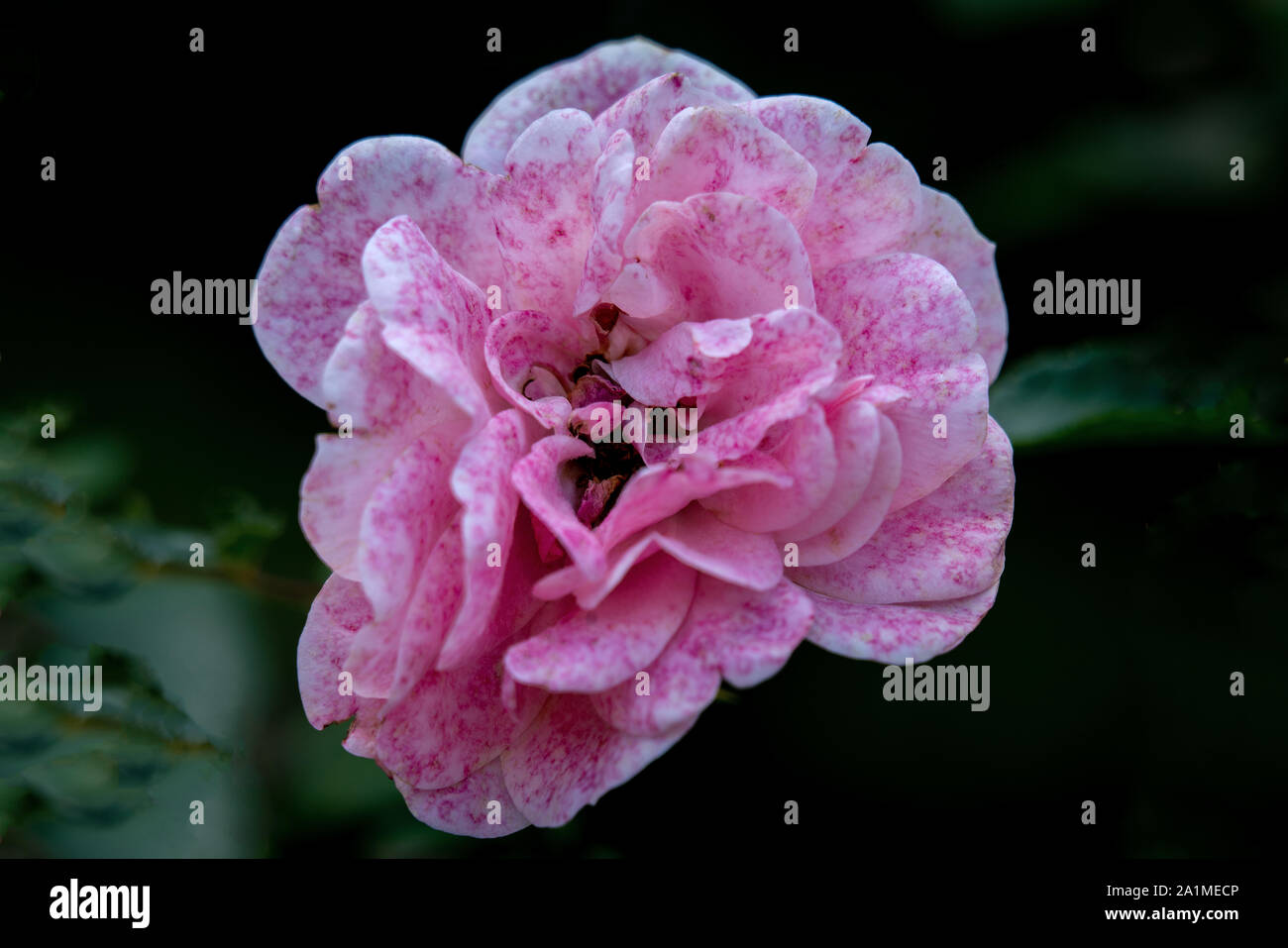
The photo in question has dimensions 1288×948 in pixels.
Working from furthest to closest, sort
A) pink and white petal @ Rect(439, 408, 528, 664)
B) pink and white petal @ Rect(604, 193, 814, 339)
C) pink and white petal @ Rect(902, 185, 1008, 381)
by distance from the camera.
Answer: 1. pink and white petal @ Rect(902, 185, 1008, 381)
2. pink and white petal @ Rect(604, 193, 814, 339)
3. pink and white petal @ Rect(439, 408, 528, 664)

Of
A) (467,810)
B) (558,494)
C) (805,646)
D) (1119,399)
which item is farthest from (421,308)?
(1119,399)

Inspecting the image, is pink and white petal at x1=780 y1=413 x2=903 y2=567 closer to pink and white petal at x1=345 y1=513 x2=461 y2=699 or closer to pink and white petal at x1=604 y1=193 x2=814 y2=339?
pink and white petal at x1=604 y1=193 x2=814 y2=339

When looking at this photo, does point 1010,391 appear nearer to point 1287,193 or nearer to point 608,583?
point 1287,193

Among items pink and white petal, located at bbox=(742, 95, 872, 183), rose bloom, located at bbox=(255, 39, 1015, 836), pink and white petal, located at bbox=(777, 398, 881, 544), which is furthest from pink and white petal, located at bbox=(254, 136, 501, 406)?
pink and white petal, located at bbox=(777, 398, 881, 544)

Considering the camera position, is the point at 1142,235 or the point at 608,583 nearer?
the point at 608,583
